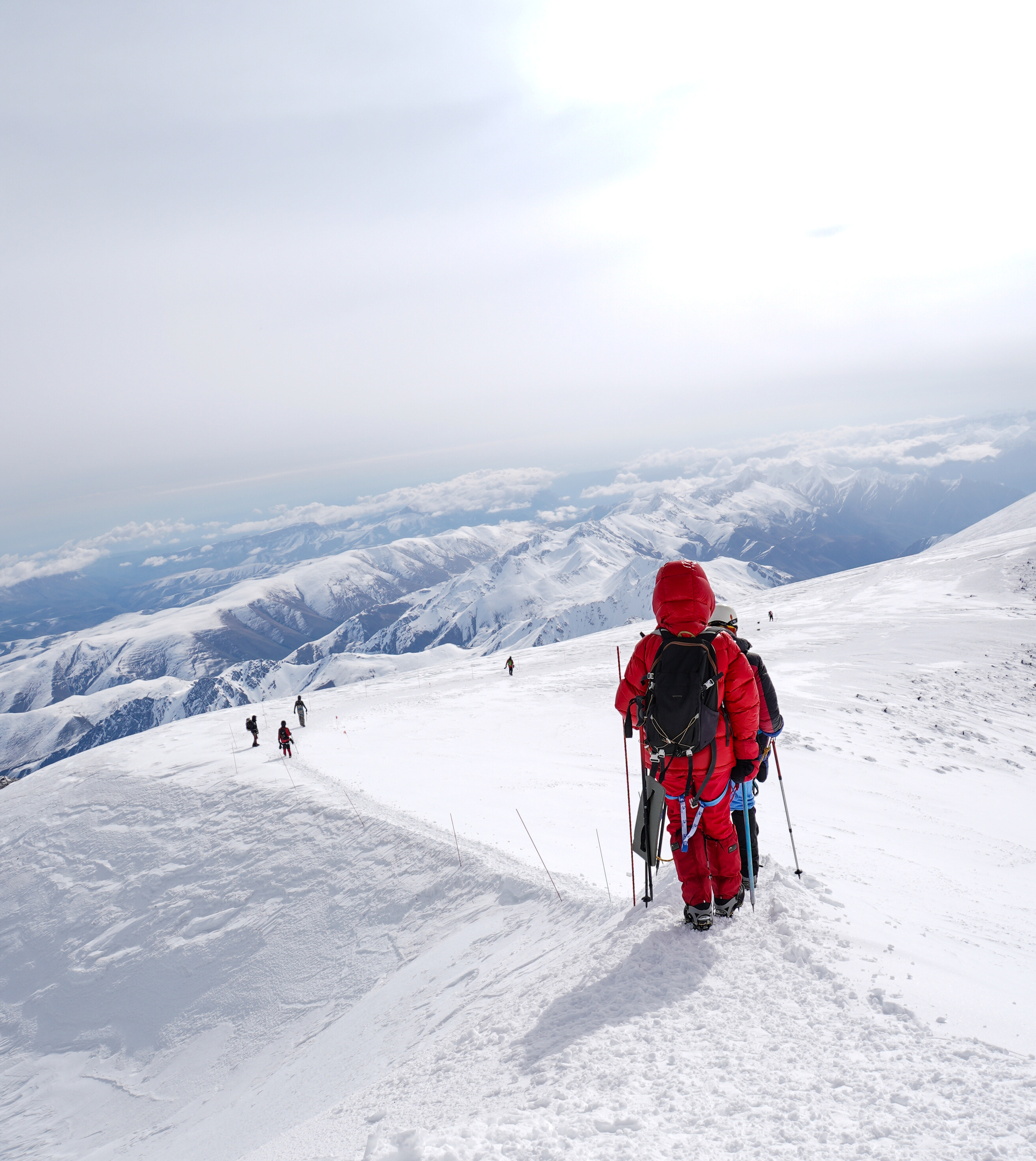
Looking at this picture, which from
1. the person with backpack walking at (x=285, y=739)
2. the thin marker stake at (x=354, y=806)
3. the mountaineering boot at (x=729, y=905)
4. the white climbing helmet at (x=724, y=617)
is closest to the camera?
the mountaineering boot at (x=729, y=905)

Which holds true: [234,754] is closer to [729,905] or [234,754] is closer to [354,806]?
Answer: [354,806]

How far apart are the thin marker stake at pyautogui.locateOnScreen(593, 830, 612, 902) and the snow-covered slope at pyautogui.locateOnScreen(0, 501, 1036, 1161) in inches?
5.0

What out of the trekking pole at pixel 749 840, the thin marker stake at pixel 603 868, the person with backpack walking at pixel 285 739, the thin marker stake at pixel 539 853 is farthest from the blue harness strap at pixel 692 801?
the person with backpack walking at pixel 285 739

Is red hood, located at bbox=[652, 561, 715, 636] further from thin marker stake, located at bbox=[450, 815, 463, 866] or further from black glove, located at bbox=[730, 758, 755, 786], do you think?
thin marker stake, located at bbox=[450, 815, 463, 866]

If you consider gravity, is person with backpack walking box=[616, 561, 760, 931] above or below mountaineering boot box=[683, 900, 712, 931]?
above

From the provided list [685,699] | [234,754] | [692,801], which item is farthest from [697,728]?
[234,754]

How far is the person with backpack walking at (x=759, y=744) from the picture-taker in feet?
20.2

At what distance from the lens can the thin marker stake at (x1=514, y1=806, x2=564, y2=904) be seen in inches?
352

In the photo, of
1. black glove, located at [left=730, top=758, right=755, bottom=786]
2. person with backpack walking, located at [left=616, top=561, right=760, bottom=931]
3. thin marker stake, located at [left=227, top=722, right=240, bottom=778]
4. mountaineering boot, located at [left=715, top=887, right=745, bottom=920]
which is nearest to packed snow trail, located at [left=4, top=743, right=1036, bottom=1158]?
mountaineering boot, located at [left=715, top=887, right=745, bottom=920]

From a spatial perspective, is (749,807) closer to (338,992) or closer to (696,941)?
(696,941)

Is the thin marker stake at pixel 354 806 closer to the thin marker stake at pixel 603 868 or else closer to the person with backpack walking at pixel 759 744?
the thin marker stake at pixel 603 868

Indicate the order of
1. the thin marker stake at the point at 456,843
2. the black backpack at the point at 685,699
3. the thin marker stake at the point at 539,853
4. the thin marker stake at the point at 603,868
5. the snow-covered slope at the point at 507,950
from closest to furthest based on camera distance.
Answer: the snow-covered slope at the point at 507,950
the black backpack at the point at 685,699
the thin marker stake at the point at 603,868
the thin marker stake at the point at 539,853
the thin marker stake at the point at 456,843

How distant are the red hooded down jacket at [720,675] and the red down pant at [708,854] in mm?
292

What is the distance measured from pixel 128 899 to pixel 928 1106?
1769cm
